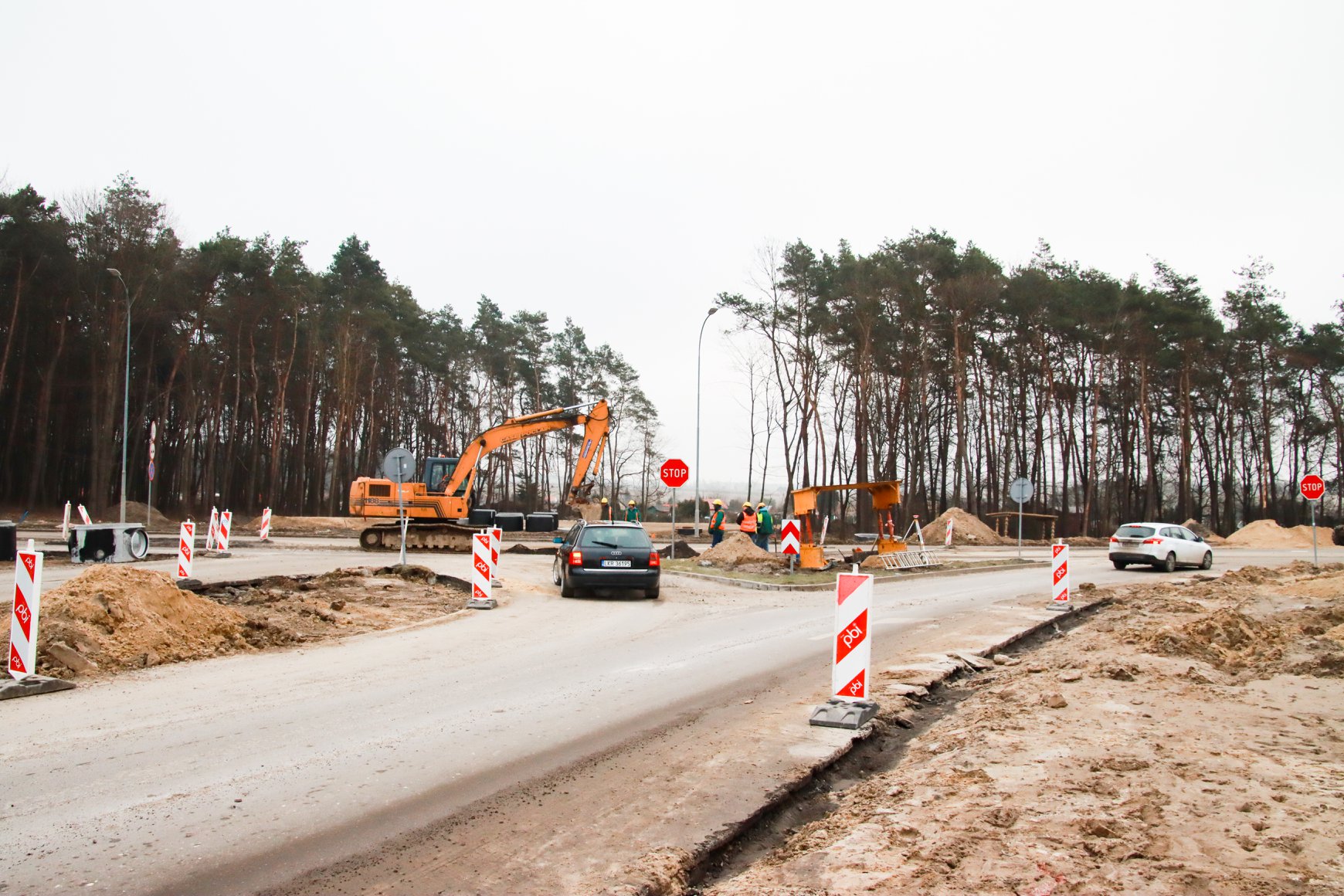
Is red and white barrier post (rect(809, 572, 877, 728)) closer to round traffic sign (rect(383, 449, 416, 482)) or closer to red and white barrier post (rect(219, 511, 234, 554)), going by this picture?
round traffic sign (rect(383, 449, 416, 482))

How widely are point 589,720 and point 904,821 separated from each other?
3.17 m

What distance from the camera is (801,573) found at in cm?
2431

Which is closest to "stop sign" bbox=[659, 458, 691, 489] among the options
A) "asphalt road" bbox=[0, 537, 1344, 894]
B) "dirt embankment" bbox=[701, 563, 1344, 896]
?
"asphalt road" bbox=[0, 537, 1344, 894]

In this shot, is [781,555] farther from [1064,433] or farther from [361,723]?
[1064,433]

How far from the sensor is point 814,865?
4.45 metres

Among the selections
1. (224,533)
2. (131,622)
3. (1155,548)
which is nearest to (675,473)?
(224,533)

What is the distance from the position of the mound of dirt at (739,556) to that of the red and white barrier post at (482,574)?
34.5 ft

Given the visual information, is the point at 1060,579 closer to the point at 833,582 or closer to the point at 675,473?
the point at 833,582

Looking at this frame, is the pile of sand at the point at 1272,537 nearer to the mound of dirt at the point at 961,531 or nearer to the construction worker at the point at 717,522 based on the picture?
the mound of dirt at the point at 961,531

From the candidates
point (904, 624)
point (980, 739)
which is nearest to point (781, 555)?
point (904, 624)

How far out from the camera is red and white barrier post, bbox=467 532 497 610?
16.0 m

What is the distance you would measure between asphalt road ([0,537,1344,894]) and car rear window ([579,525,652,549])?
5.01 metres

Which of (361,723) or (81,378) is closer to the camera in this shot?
(361,723)

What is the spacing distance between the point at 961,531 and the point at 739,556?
23479 millimetres
